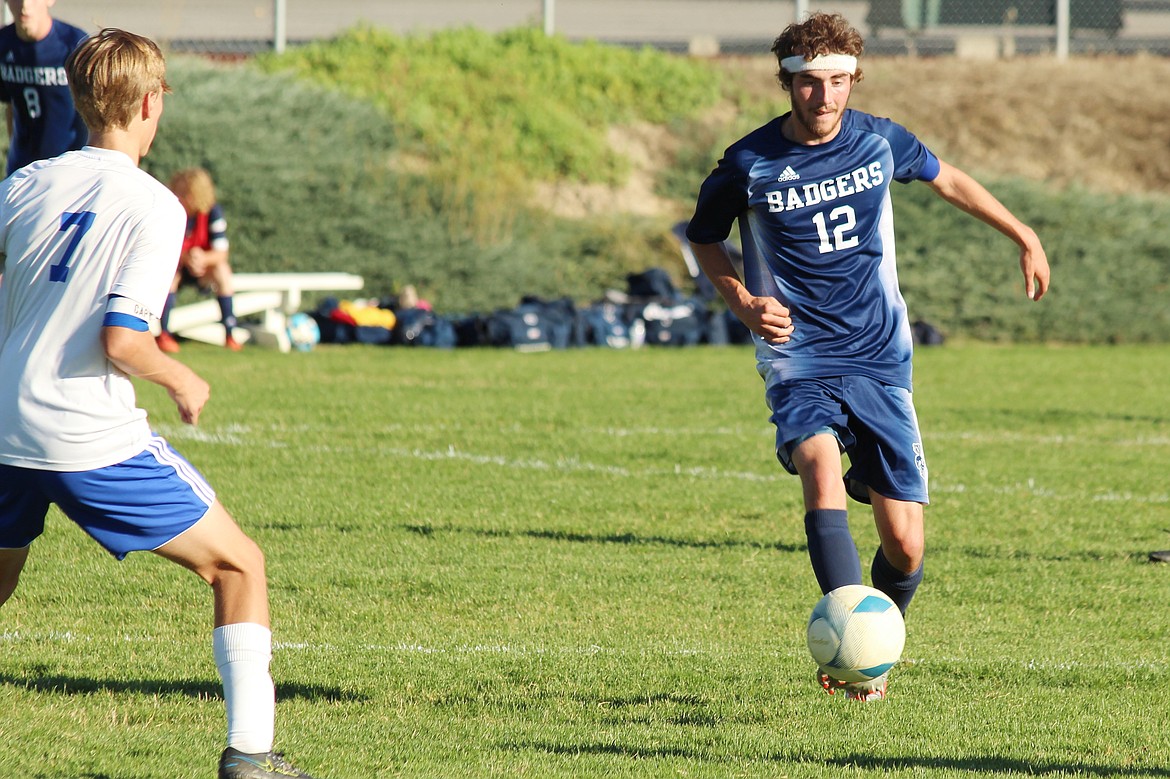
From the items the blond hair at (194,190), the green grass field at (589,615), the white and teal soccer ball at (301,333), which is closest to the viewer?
the green grass field at (589,615)

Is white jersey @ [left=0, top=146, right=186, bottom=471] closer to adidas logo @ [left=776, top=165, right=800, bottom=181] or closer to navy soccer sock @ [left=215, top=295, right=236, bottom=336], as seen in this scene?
adidas logo @ [left=776, top=165, right=800, bottom=181]

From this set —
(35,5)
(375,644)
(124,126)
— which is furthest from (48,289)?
(35,5)

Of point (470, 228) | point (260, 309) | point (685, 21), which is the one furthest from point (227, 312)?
point (685, 21)

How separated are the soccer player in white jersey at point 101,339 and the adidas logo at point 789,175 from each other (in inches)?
84.4

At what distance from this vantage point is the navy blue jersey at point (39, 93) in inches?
301

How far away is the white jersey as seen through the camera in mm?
3434

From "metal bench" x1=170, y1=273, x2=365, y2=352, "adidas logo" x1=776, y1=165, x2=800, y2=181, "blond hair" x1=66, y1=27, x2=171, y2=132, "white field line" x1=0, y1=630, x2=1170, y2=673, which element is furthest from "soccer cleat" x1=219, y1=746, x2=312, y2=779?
"metal bench" x1=170, y1=273, x2=365, y2=352

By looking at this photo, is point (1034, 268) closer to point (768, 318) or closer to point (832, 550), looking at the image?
Result: point (768, 318)

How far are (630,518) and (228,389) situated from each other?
19.3ft

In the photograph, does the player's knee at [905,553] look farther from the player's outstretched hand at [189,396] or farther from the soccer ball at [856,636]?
the player's outstretched hand at [189,396]

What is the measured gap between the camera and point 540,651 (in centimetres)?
520

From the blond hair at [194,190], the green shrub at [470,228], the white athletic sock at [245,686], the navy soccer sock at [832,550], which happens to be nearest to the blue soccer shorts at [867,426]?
the navy soccer sock at [832,550]

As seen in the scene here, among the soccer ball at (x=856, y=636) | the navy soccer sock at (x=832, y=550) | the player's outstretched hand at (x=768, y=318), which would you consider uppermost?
the player's outstretched hand at (x=768, y=318)

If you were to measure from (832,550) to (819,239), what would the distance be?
3.62 ft
